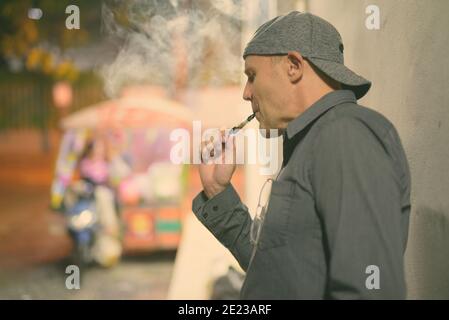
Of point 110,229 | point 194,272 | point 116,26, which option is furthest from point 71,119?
point 194,272

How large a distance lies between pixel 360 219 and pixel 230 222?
0.68 metres

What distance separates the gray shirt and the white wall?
47 cm

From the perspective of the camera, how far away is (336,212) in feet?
4.90

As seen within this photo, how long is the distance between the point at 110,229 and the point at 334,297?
8591 millimetres

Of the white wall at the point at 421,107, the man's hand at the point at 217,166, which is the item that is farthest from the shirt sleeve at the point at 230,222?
the white wall at the point at 421,107

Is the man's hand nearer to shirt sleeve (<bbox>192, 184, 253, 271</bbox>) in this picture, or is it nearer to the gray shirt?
shirt sleeve (<bbox>192, 184, 253, 271</bbox>)

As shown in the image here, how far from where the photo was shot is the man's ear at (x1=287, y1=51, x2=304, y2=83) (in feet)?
5.65

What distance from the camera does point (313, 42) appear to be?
1731mm

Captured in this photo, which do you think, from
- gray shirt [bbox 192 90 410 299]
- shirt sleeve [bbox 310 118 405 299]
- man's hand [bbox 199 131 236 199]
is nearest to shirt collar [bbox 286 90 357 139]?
gray shirt [bbox 192 90 410 299]

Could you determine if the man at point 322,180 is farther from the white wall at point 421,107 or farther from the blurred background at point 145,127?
the blurred background at point 145,127

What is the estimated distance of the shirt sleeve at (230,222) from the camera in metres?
2.07

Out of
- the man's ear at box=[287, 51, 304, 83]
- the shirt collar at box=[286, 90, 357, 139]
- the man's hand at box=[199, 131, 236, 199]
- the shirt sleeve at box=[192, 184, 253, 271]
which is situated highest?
A: the man's ear at box=[287, 51, 304, 83]

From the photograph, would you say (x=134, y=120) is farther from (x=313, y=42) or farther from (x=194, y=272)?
(x=313, y=42)

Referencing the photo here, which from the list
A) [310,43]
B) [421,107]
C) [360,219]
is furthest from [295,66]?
[421,107]
